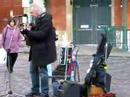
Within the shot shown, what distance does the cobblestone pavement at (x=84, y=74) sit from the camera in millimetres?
12233

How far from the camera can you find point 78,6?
27.7 metres

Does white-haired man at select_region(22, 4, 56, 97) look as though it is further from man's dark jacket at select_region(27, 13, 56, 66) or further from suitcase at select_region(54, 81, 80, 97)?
suitcase at select_region(54, 81, 80, 97)

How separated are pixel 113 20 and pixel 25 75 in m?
12.5

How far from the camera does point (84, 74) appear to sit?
15055 millimetres

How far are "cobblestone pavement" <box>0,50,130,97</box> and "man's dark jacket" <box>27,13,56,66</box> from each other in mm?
1584

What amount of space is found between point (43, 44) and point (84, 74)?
4.96 meters

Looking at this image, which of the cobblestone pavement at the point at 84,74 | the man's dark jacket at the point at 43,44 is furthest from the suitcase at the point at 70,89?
the cobblestone pavement at the point at 84,74

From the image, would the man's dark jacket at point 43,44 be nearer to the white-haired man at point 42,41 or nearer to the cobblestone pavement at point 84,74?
the white-haired man at point 42,41

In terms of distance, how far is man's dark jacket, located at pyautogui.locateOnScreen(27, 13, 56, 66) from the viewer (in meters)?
10.2

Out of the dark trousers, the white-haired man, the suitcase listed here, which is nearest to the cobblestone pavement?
the dark trousers

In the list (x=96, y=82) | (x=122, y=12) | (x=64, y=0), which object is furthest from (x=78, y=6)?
(x=96, y=82)

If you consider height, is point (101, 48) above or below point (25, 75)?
above

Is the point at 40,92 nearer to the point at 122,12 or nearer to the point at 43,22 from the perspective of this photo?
the point at 43,22

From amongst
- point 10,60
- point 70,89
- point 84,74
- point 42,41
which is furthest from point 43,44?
point 84,74
